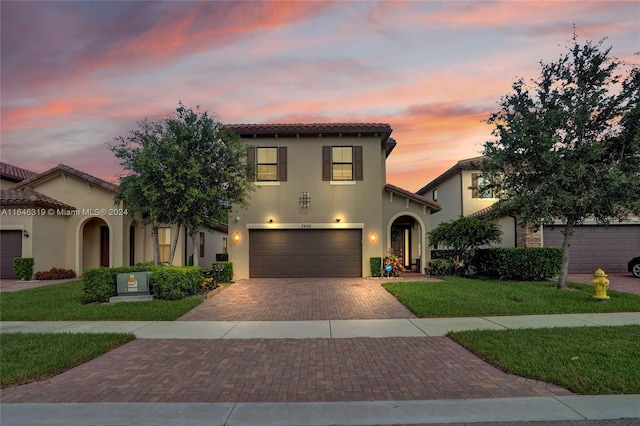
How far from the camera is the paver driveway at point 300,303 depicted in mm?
9693

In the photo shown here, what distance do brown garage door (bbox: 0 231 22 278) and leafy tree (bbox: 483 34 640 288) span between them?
20.3 metres

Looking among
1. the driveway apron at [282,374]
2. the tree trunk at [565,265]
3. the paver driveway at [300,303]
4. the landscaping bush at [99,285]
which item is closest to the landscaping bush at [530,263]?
the tree trunk at [565,265]

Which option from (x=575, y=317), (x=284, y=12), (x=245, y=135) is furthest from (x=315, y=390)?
(x=245, y=135)

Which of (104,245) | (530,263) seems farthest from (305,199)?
(104,245)

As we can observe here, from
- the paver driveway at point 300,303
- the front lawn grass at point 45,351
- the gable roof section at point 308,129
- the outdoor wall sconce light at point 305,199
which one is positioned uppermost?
the gable roof section at point 308,129

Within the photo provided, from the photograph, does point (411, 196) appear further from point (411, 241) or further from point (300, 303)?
point (300, 303)

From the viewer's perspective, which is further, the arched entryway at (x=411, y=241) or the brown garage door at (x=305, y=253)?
the arched entryway at (x=411, y=241)

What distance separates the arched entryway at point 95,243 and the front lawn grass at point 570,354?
1858 cm

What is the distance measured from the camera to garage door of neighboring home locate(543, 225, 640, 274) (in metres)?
18.3

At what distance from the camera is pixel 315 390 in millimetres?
4844

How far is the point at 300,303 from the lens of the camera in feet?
37.3

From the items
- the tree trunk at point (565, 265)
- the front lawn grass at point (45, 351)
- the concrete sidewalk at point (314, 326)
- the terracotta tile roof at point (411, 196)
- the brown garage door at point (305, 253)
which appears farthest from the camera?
the terracotta tile roof at point (411, 196)

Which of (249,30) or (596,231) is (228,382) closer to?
→ (249,30)

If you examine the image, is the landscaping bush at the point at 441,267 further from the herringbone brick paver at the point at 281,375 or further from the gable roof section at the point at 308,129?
the herringbone brick paver at the point at 281,375
